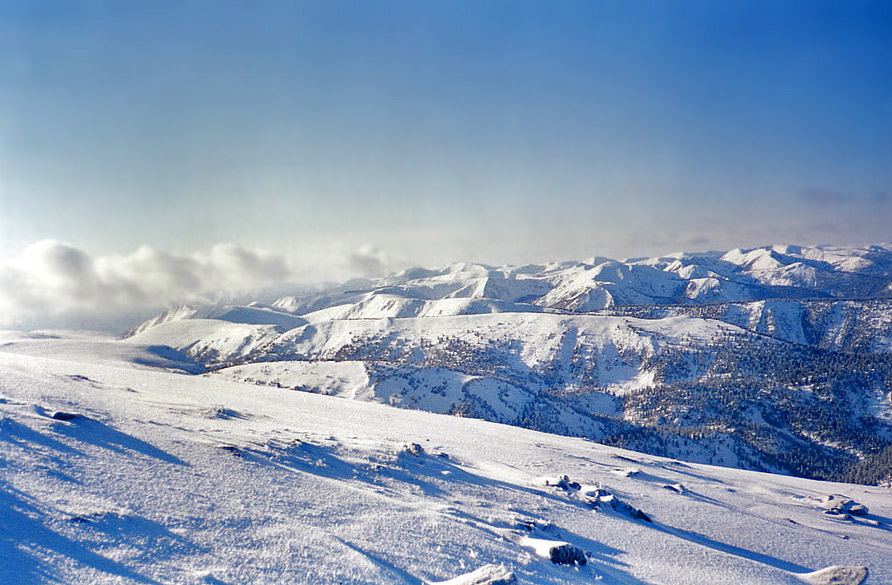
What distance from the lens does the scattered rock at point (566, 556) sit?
25047mm

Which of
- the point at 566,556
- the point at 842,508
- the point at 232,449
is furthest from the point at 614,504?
the point at 842,508

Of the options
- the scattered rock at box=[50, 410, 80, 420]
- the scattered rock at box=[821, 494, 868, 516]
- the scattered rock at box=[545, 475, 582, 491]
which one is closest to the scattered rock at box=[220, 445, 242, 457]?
the scattered rock at box=[50, 410, 80, 420]

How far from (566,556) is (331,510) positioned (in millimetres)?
14834

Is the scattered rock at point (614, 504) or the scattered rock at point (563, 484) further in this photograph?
the scattered rock at point (563, 484)

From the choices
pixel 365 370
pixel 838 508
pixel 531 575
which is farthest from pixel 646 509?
pixel 365 370

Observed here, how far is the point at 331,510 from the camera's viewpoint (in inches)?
1022

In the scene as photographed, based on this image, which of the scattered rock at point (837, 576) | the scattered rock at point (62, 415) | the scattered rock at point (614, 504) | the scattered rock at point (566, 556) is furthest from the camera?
the scattered rock at point (614, 504)

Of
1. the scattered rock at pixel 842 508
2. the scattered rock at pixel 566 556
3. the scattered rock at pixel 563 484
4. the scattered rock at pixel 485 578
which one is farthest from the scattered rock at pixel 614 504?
the scattered rock at pixel 842 508

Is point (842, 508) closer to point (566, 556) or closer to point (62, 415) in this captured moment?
point (566, 556)

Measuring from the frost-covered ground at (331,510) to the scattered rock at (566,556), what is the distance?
0.34 ft

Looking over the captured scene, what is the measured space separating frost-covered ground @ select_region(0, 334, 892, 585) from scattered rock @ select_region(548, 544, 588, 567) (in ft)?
0.34

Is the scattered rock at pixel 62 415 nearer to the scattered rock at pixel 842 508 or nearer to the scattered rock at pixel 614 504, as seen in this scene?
the scattered rock at pixel 614 504

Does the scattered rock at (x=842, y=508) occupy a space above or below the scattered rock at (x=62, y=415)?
below

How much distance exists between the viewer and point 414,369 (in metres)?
198
